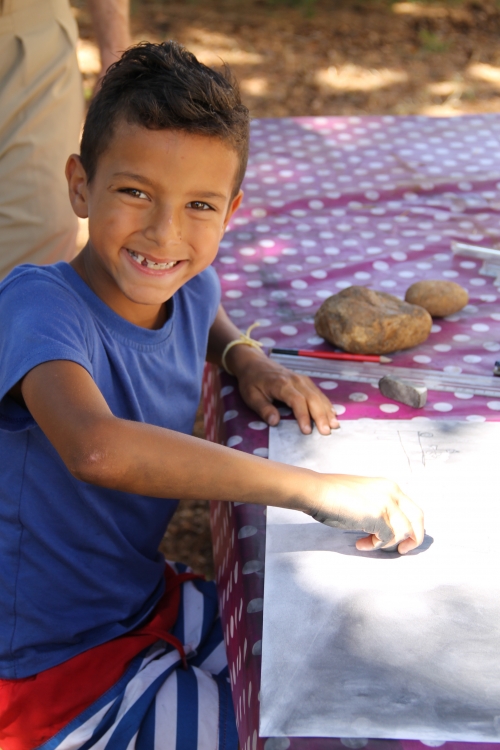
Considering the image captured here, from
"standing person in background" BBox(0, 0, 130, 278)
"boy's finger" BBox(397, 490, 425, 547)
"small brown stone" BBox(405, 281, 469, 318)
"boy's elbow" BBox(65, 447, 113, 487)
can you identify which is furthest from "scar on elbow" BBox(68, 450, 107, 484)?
"standing person in background" BBox(0, 0, 130, 278)

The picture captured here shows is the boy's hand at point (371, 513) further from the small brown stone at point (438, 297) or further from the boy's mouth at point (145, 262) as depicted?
the small brown stone at point (438, 297)

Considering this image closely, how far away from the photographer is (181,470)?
93 centimetres

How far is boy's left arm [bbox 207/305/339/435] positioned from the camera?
124 centimetres

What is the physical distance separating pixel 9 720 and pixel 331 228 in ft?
4.25

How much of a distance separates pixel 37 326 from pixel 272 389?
0.42 meters

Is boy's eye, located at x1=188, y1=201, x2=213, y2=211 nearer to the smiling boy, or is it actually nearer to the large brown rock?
the smiling boy

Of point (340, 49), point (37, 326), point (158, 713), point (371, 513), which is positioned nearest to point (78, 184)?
point (37, 326)

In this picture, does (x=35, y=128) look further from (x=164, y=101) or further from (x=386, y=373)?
(x=386, y=373)

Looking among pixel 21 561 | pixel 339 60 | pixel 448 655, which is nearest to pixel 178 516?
pixel 21 561

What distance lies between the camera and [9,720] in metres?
1.09

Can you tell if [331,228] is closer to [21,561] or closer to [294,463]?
[294,463]

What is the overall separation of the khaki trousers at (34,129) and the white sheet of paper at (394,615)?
992 mm

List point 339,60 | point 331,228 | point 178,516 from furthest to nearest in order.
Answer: point 339,60, point 178,516, point 331,228

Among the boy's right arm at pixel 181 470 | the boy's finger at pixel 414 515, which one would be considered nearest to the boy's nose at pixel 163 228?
the boy's right arm at pixel 181 470
